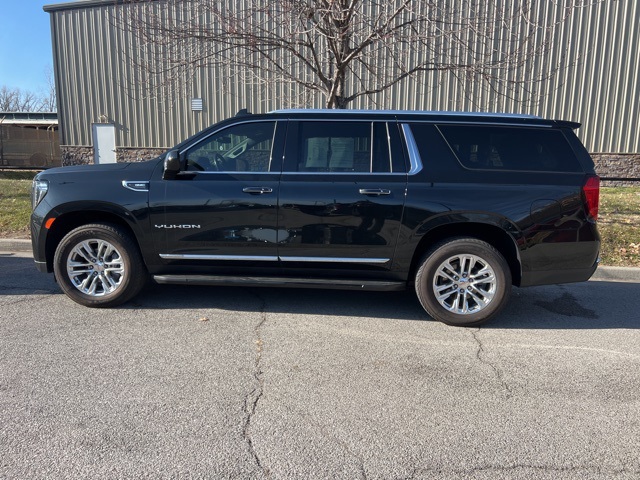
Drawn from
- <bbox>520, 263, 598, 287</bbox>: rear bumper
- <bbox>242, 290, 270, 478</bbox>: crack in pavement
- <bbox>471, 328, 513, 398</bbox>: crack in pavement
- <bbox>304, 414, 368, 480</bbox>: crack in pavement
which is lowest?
<bbox>471, 328, 513, 398</bbox>: crack in pavement

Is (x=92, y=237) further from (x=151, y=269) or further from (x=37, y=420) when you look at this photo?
(x=37, y=420)

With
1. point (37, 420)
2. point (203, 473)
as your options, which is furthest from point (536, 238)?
point (37, 420)

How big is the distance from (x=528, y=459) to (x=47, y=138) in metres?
27.3

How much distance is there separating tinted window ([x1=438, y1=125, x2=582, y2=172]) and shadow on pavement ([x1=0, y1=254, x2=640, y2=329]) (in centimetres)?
157

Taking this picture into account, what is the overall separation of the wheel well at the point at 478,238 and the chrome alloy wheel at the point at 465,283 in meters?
0.25

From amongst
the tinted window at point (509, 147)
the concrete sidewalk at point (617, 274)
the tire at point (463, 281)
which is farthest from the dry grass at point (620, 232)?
the tire at point (463, 281)

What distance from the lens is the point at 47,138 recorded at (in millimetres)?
24469

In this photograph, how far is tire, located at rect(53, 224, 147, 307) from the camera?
4.77 meters

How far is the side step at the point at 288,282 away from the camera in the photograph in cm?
459

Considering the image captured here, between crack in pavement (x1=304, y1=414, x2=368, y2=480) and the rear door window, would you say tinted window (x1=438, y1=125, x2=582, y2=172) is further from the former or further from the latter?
crack in pavement (x1=304, y1=414, x2=368, y2=480)

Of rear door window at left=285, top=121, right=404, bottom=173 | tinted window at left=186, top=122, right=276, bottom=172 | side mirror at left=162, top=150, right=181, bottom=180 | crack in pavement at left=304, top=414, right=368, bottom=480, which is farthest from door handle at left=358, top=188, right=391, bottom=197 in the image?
crack in pavement at left=304, top=414, right=368, bottom=480

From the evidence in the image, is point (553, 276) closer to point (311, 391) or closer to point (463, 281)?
point (463, 281)

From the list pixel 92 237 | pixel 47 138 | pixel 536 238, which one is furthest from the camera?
pixel 47 138

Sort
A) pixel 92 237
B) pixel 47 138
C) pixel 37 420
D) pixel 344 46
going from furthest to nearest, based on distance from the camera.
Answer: pixel 47 138, pixel 344 46, pixel 92 237, pixel 37 420
